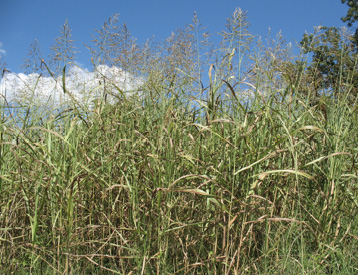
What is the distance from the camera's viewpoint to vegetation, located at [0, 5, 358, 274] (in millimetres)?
1900

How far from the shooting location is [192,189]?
1.76 m

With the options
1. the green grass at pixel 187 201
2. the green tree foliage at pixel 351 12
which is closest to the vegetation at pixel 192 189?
the green grass at pixel 187 201

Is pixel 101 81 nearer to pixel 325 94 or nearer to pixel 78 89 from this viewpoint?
pixel 78 89

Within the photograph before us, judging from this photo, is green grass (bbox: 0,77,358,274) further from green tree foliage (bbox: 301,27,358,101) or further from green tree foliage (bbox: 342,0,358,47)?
green tree foliage (bbox: 342,0,358,47)

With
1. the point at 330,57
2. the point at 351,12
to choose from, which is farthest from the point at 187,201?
the point at 351,12

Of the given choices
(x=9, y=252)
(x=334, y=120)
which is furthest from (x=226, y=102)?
(x=9, y=252)

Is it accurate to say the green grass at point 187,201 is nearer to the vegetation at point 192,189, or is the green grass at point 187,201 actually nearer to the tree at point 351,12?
the vegetation at point 192,189

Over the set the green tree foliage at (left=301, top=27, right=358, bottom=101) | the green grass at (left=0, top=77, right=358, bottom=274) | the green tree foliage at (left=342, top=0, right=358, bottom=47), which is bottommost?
the green grass at (left=0, top=77, right=358, bottom=274)

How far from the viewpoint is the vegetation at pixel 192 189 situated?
6.23 ft

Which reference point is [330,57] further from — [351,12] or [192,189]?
[351,12]

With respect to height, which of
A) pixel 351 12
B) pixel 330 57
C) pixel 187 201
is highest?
pixel 351 12

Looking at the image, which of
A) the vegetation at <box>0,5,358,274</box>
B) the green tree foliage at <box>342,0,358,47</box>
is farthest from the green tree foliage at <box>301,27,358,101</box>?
the green tree foliage at <box>342,0,358,47</box>

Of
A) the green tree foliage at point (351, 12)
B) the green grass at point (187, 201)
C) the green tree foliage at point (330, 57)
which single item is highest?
the green tree foliage at point (351, 12)

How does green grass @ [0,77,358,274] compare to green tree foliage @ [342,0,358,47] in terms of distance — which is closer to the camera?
green grass @ [0,77,358,274]
